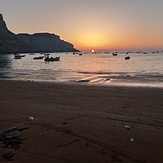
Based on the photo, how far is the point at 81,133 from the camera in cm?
732

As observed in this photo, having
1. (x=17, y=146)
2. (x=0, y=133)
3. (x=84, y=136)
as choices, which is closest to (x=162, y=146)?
(x=84, y=136)

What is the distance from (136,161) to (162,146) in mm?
1208

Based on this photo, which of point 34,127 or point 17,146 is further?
point 34,127

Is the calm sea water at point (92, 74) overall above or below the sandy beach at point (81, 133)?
below

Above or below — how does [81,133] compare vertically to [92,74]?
above

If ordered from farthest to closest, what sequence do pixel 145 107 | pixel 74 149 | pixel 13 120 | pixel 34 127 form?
pixel 145 107 → pixel 13 120 → pixel 34 127 → pixel 74 149

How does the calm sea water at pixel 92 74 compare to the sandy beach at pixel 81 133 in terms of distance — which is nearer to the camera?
the sandy beach at pixel 81 133

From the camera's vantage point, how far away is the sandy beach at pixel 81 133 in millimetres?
5809

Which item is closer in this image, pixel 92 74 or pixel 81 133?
pixel 81 133

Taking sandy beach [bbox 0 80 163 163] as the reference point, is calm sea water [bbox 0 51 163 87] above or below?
below

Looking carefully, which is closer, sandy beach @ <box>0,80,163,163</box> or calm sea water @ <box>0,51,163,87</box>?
sandy beach @ <box>0,80,163,163</box>

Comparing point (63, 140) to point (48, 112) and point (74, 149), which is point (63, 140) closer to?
point (74, 149)

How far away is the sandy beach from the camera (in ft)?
19.1

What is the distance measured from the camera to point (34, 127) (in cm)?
791
